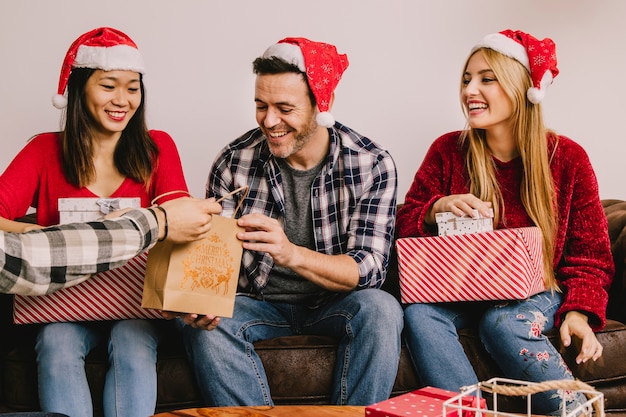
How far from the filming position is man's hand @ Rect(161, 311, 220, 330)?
1807mm

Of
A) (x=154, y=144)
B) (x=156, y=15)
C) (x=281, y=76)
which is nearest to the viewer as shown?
(x=281, y=76)

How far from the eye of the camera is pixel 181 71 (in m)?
2.77

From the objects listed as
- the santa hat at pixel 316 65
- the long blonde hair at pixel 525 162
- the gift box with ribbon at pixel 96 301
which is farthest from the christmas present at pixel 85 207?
the long blonde hair at pixel 525 162

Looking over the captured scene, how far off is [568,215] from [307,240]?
785 millimetres

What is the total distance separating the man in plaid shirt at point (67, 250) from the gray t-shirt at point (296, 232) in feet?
2.39

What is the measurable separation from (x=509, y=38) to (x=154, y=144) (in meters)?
1.14

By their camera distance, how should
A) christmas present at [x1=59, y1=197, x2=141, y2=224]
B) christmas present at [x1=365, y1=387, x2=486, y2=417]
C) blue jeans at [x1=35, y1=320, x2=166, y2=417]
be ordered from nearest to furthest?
christmas present at [x1=365, y1=387, x2=486, y2=417]
blue jeans at [x1=35, y1=320, x2=166, y2=417]
christmas present at [x1=59, y1=197, x2=141, y2=224]

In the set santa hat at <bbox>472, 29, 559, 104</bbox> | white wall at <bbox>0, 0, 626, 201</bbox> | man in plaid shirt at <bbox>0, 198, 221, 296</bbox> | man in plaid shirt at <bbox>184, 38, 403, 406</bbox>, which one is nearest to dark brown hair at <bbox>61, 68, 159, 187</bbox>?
man in plaid shirt at <bbox>184, 38, 403, 406</bbox>

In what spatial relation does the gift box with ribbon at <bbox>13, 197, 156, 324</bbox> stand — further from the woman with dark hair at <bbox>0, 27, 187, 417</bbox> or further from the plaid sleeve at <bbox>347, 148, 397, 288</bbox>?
the plaid sleeve at <bbox>347, 148, 397, 288</bbox>

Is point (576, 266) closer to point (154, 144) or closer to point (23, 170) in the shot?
point (154, 144)

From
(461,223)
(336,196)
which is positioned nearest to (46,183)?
(336,196)

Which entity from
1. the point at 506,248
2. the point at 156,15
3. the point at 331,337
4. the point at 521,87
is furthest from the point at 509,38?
the point at 156,15

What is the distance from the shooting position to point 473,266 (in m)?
2.00

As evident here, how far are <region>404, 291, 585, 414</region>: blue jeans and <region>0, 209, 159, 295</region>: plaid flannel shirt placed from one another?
882 mm
